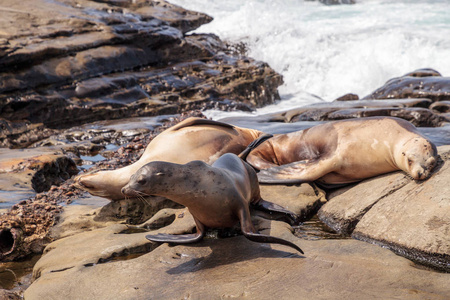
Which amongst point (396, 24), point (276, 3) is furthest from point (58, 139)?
point (276, 3)

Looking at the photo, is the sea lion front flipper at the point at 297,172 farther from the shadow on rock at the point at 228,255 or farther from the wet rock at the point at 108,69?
the wet rock at the point at 108,69

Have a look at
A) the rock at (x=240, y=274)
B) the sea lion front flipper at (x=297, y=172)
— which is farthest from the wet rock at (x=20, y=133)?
the rock at (x=240, y=274)

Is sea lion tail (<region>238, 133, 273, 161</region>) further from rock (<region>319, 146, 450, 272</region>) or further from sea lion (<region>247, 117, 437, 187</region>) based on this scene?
rock (<region>319, 146, 450, 272</region>)

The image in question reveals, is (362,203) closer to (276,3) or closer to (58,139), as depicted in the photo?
(58,139)

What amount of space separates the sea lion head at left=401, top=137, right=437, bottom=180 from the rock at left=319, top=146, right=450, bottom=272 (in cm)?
7

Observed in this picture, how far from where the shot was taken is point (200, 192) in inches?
156

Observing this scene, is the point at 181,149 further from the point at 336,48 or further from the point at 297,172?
the point at 336,48

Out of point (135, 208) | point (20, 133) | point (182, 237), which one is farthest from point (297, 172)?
point (20, 133)

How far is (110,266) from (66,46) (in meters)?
9.79

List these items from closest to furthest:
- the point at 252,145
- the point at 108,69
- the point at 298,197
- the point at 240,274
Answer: the point at 240,274, the point at 298,197, the point at 252,145, the point at 108,69

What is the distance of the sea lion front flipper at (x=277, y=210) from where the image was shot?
4727mm

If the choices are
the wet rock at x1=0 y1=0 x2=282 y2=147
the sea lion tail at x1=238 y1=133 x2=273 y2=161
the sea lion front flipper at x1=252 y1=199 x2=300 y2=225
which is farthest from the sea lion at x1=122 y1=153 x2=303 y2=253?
the wet rock at x1=0 y1=0 x2=282 y2=147

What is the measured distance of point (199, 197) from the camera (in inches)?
156

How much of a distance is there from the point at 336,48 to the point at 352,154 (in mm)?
17818
